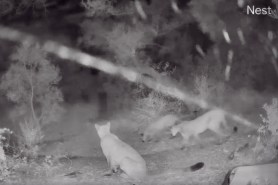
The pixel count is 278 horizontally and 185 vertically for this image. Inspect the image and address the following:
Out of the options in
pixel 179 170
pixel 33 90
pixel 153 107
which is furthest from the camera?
pixel 33 90

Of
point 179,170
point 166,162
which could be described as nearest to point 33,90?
point 166,162

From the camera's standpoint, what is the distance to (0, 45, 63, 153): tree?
5426 mm

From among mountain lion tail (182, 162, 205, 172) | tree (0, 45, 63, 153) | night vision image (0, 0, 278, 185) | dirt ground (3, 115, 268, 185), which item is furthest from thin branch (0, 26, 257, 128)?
mountain lion tail (182, 162, 205, 172)

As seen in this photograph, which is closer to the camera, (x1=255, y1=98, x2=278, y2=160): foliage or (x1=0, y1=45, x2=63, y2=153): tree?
(x1=255, y1=98, x2=278, y2=160): foliage

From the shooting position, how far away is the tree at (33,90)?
17.8 ft

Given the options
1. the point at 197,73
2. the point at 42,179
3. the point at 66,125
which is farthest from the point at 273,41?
the point at 42,179

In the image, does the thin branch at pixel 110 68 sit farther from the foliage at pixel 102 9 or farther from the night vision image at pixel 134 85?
the foliage at pixel 102 9

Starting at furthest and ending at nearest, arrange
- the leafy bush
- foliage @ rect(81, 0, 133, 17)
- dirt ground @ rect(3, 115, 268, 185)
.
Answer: foliage @ rect(81, 0, 133, 17), the leafy bush, dirt ground @ rect(3, 115, 268, 185)

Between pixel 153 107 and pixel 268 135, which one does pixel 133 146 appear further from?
pixel 268 135

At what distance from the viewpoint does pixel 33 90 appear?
5.46 metres

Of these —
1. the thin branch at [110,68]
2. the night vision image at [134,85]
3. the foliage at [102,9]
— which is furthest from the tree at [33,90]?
the foliage at [102,9]

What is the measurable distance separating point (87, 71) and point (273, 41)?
88.6 inches

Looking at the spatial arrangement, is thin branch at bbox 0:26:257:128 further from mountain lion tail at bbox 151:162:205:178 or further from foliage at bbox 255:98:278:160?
mountain lion tail at bbox 151:162:205:178

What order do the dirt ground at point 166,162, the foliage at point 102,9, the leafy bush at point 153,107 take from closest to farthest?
the dirt ground at point 166,162 → the leafy bush at point 153,107 → the foliage at point 102,9
